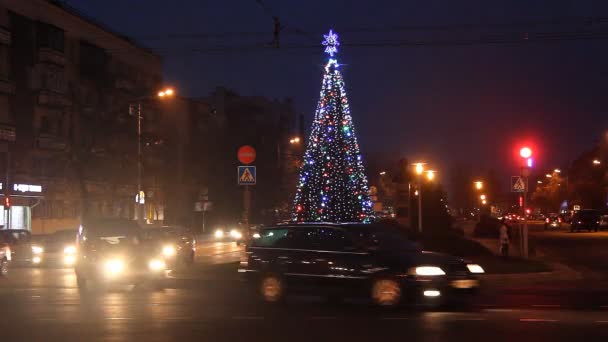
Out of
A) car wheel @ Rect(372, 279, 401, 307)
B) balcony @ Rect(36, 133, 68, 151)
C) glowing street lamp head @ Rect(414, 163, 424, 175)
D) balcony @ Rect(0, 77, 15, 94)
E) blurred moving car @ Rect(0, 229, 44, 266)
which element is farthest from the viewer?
balcony @ Rect(36, 133, 68, 151)

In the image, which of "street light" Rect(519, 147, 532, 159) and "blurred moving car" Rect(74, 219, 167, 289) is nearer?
"blurred moving car" Rect(74, 219, 167, 289)

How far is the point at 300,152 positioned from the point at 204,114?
20.1 meters

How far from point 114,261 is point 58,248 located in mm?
14179

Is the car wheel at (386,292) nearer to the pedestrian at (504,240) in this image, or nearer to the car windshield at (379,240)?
the car windshield at (379,240)

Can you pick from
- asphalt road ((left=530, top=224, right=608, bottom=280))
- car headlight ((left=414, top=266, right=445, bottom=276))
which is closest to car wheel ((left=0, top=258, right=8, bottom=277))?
car headlight ((left=414, top=266, right=445, bottom=276))

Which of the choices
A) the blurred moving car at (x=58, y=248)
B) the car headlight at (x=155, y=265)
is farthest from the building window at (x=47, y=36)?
the car headlight at (x=155, y=265)

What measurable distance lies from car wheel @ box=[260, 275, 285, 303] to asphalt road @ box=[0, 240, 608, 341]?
29 centimetres

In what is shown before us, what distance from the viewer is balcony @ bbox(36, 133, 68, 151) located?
2247 inches

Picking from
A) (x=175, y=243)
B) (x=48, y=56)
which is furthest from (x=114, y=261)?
(x=48, y=56)

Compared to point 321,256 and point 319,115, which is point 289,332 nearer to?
point 321,256

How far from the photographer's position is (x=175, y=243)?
1267 inches

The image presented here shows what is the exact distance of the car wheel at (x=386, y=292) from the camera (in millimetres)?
16969

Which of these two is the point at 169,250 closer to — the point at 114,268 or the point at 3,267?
the point at 3,267

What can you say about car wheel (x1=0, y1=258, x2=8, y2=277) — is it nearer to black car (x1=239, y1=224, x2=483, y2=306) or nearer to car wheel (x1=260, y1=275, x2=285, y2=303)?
black car (x1=239, y1=224, x2=483, y2=306)
